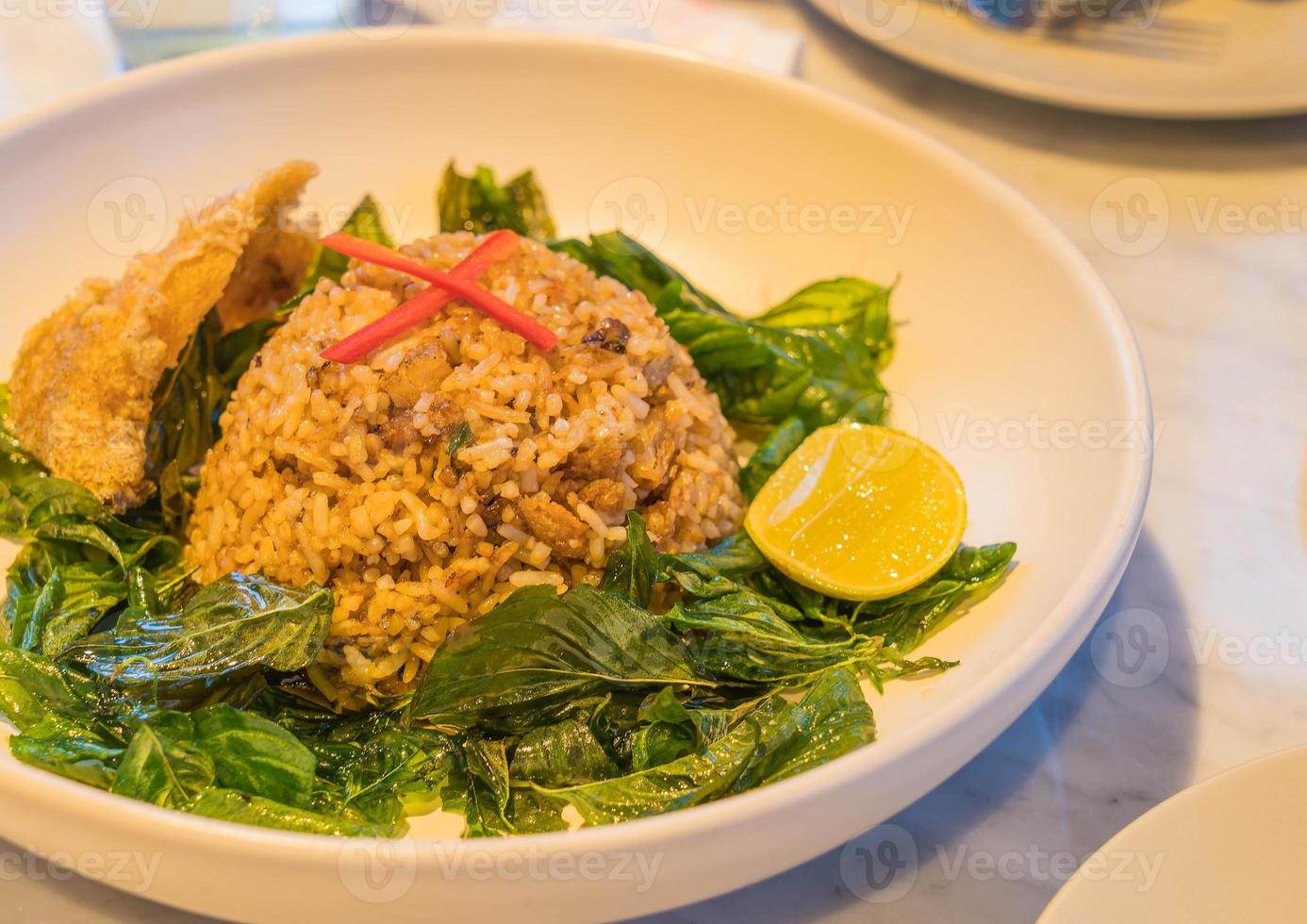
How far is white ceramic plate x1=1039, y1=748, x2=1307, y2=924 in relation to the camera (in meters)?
1.80

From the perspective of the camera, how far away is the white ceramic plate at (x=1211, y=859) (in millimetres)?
1803

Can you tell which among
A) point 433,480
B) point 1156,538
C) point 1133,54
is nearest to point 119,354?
point 433,480

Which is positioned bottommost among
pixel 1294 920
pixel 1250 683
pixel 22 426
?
pixel 1250 683

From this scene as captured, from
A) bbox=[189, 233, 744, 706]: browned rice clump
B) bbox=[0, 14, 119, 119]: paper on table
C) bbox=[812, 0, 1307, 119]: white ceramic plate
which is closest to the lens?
bbox=[189, 233, 744, 706]: browned rice clump

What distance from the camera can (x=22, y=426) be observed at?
2730 mm

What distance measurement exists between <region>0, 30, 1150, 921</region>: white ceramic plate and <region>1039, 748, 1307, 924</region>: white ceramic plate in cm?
30

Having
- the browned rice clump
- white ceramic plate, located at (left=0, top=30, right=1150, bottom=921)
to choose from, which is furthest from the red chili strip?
white ceramic plate, located at (left=0, top=30, right=1150, bottom=921)

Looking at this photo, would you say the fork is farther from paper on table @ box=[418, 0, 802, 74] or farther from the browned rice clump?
the browned rice clump

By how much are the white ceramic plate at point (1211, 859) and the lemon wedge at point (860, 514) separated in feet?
2.33

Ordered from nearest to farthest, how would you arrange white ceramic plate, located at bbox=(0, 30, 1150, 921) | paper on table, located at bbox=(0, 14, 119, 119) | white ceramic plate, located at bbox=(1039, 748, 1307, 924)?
white ceramic plate, located at bbox=(0, 30, 1150, 921) → white ceramic plate, located at bbox=(1039, 748, 1307, 924) → paper on table, located at bbox=(0, 14, 119, 119)

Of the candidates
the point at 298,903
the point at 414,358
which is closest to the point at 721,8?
the point at 414,358

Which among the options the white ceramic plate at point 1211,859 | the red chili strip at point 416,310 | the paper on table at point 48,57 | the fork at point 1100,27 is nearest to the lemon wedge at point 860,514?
the white ceramic plate at point 1211,859

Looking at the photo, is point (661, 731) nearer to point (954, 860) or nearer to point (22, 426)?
point (954, 860)

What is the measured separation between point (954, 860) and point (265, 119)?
3.11m
